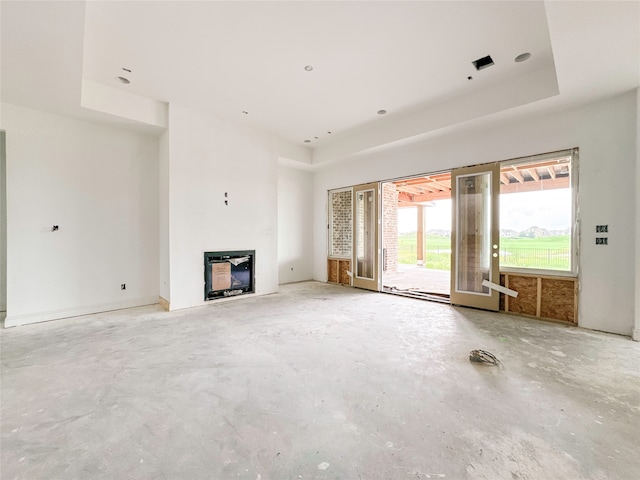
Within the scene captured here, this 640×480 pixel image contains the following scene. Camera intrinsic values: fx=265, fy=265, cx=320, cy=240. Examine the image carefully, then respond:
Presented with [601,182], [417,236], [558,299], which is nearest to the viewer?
[601,182]

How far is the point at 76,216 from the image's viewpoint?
168 inches

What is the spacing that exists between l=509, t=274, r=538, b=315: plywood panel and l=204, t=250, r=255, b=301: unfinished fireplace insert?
15.6 feet

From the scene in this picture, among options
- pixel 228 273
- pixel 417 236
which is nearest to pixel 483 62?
pixel 228 273

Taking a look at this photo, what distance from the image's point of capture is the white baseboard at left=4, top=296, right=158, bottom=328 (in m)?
3.78

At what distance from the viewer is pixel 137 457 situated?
1.51m

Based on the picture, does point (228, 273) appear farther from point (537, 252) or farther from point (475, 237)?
point (537, 252)

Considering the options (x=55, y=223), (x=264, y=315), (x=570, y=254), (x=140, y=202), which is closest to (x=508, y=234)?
(x=570, y=254)

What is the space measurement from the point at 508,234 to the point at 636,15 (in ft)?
9.65

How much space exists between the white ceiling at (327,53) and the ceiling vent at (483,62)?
0.08m

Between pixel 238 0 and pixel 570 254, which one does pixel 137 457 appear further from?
pixel 570 254

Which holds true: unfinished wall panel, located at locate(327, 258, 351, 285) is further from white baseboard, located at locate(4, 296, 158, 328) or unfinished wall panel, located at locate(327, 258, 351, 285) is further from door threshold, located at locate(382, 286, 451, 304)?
white baseboard, located at locate(4, 296, 158, 328)

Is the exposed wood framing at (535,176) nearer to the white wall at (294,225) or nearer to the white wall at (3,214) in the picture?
the white wall at (294,225)

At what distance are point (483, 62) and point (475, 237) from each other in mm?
2684

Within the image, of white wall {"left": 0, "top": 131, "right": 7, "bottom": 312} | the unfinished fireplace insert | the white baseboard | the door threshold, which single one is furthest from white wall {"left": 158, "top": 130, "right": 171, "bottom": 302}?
the door threshold
